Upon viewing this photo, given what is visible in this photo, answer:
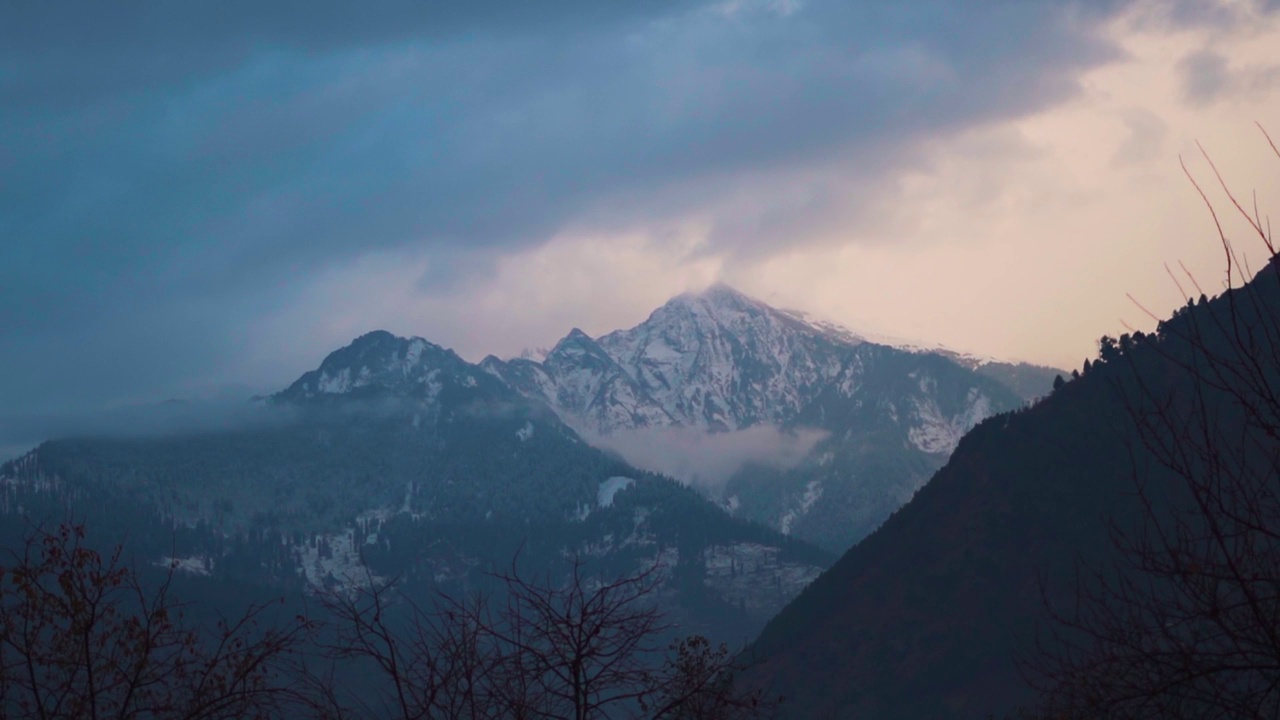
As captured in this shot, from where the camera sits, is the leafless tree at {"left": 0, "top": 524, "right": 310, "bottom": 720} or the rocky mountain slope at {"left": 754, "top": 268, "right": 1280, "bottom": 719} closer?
the leafless tree at {"left": 0, "top": 524, "right": 310, "bottom": 720}

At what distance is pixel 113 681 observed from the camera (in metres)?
16.5

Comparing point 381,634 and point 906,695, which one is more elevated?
point 381,634

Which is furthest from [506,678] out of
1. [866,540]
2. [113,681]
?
[866,540]

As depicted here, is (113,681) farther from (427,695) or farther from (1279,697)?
(1279,697)

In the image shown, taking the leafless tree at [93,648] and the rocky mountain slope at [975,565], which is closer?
the leafless tree at [93,648]

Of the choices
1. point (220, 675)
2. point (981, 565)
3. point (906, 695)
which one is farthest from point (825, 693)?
point (220, 675)

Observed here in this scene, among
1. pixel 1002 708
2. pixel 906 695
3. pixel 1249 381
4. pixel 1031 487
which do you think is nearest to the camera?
pixel 1249 381

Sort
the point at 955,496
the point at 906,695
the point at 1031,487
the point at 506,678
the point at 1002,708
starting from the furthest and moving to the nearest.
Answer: the point at 955,496, the point at 1031,487, the point at 906,695, the point at 1002,708, the point at 506,678

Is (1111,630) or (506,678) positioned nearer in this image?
(1111,630)

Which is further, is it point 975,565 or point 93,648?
point 975,565

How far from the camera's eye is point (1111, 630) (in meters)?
15.0

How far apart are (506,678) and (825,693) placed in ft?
420

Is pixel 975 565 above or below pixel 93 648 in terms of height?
below

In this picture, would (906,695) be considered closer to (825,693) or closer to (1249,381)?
(825,693)
